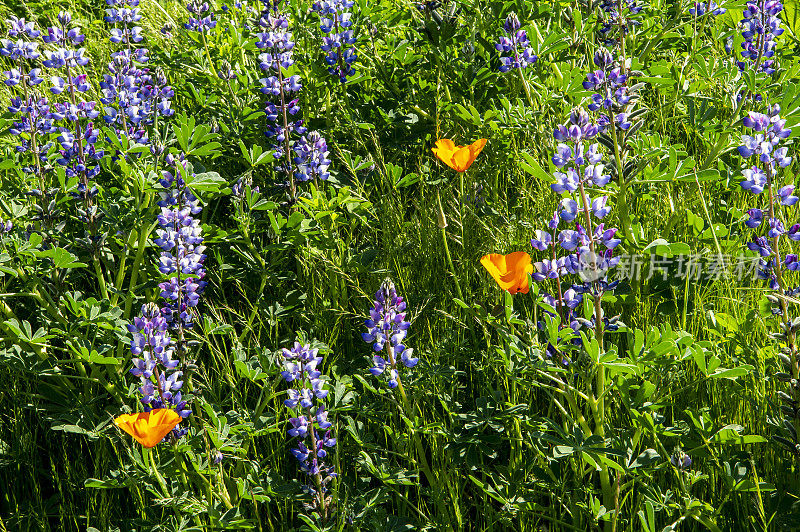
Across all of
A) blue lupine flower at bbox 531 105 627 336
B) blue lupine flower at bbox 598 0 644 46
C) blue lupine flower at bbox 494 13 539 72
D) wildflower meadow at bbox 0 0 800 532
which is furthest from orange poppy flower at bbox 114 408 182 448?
blue lupine flower at bbox 598 0 644 46

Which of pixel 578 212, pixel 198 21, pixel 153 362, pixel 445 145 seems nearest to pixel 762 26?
pixel 445 145

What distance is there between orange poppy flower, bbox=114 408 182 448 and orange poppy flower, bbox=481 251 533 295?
0.87 m

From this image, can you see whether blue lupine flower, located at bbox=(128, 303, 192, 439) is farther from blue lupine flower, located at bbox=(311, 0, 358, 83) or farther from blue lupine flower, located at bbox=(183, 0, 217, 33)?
blue lupine flower, located at bbox=(183, 0, 217, 33)

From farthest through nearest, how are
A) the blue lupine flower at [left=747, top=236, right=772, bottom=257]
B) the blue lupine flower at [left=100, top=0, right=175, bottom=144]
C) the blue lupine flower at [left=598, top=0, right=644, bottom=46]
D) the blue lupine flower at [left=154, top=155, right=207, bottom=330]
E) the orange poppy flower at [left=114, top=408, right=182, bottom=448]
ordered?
the blue lupine flower at [left=100, top=0, right=175, bottom=144], the blue lupine flower at [left=598, top=0, right=644, bottom=46], the blue lupine flower at [left=154, top=155, right=207, bottom=330], the blue lupine flower at [left=747, top=236, right=772, bottom=257], the orange poppy flower at [left=114, top=408, right=182, bottom=448]

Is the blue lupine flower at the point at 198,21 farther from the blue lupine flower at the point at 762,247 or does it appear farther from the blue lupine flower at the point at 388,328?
the blue lupine flower at the point at 762,247

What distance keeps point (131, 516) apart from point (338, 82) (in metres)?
1.95

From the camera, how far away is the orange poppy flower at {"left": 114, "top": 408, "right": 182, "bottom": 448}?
1733mm

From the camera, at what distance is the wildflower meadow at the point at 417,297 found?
189cm

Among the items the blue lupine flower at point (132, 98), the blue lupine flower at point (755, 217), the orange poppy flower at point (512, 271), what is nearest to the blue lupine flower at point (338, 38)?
the blue lupine flower at point (132, 98)

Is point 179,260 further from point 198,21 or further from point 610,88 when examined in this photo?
point 198,21

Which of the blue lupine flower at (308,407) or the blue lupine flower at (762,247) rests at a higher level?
the blue lupine flower at (762,247)

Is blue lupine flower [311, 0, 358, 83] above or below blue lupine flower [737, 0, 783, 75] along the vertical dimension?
above

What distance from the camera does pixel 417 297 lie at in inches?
98.2

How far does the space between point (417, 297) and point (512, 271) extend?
57cm
